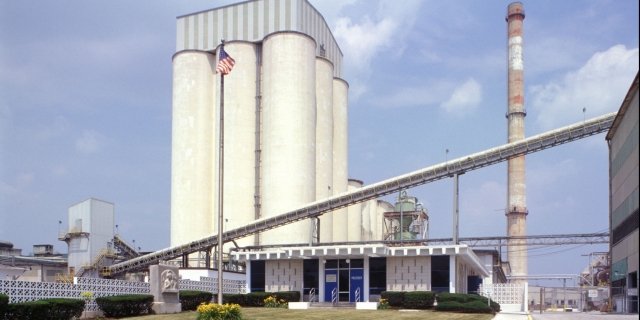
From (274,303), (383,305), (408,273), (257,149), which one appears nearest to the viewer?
(383,305)

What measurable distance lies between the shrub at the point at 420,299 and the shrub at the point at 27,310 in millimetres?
21739

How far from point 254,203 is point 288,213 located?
1663cm

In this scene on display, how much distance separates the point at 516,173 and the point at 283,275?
55.7 metres

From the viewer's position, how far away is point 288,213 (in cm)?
5934

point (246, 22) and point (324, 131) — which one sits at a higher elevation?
point (246, 22)

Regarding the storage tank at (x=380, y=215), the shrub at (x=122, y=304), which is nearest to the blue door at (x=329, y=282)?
the shrub at (x=122, y=304)

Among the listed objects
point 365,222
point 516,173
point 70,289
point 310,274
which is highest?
point 516,173

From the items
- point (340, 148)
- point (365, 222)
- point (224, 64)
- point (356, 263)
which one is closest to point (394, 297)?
point (356, 263)

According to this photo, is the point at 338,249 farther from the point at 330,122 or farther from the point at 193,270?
the point at 330,122

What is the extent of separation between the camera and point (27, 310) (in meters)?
25.0

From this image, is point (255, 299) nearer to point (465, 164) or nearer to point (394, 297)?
point (394, 297)

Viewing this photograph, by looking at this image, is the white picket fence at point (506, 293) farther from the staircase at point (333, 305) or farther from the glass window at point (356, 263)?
the staircase at point (333, 305)

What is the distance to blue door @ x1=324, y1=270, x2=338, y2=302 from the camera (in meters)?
44.8

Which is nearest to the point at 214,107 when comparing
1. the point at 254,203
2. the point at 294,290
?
the point at 254,203
